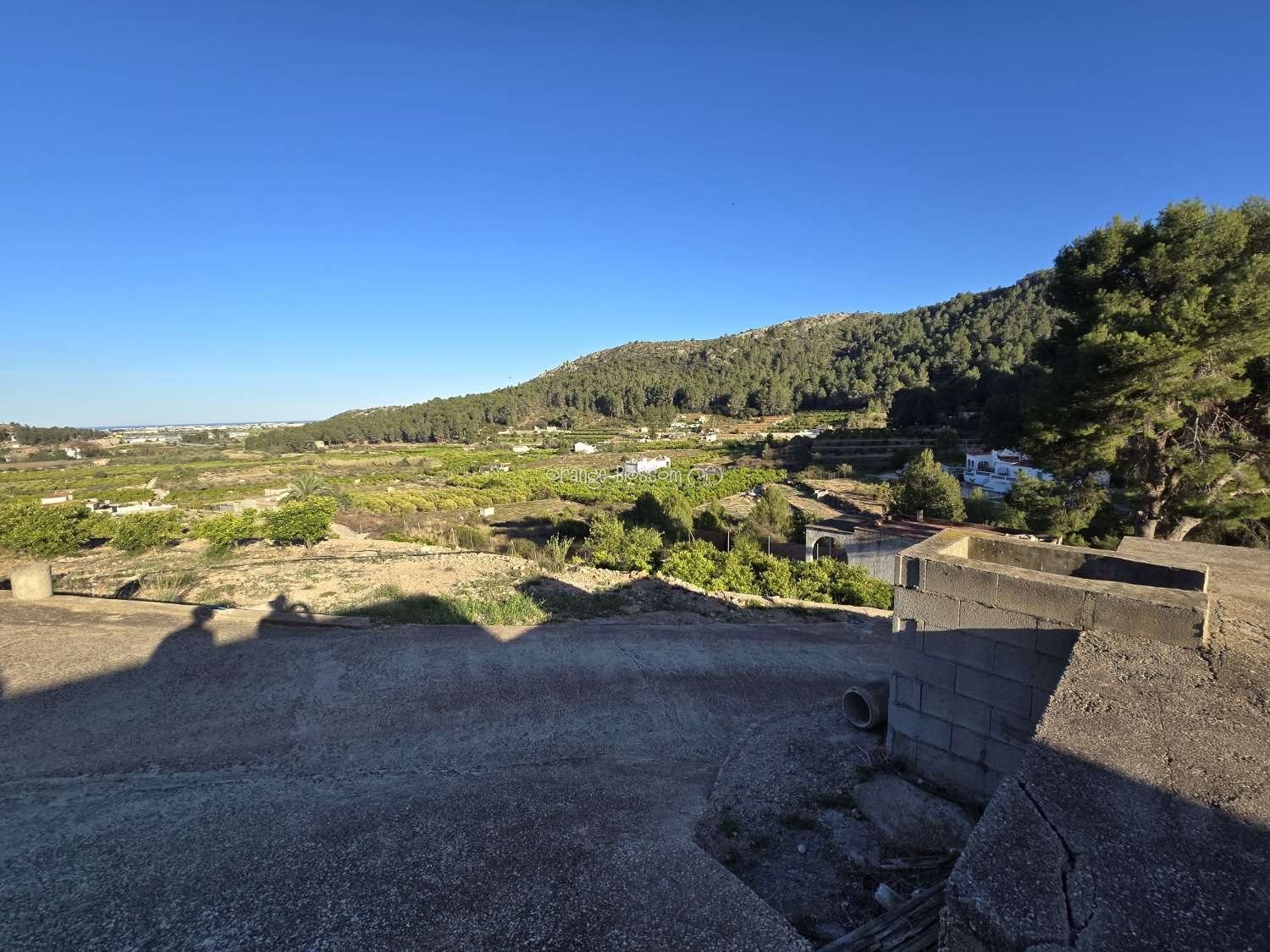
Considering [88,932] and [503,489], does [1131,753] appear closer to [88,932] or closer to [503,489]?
[88,932]

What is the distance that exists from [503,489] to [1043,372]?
33.2 metres

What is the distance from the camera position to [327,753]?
567cm

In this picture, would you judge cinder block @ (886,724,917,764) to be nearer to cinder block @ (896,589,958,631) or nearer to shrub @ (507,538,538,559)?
cinder block @ (896,589,958,631)

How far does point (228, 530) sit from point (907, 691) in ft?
62.2

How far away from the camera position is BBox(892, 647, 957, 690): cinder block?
14.5 feet

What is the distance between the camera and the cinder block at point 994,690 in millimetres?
3959

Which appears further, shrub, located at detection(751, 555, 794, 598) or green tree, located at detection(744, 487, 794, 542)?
green tree, located at detection(744, 487, 794, 542)

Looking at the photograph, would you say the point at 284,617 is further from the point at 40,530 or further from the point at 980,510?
the point at 980,510

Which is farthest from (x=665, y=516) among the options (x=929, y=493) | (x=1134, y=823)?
(x=1134, y=823)

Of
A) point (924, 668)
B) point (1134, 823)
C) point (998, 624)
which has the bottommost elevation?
point (924, 668)

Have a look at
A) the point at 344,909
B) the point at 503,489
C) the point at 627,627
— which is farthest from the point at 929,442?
the point at 344,909

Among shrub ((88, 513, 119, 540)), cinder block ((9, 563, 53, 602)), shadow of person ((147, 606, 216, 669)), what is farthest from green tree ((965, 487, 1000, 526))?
shrub ((88, 513, 119, 540))

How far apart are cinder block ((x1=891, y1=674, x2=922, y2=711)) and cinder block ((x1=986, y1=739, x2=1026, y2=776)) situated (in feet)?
1.82

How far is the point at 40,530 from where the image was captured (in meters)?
15.1
